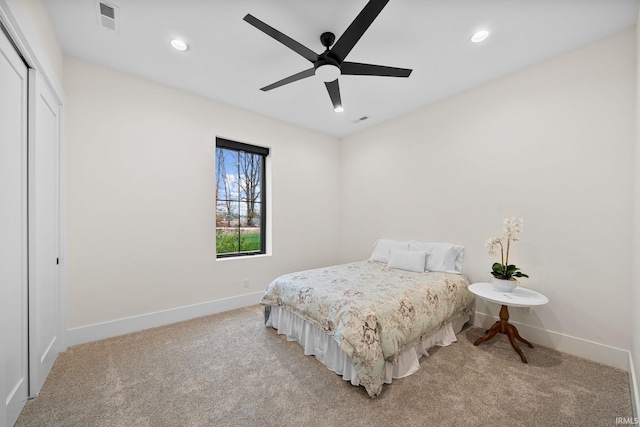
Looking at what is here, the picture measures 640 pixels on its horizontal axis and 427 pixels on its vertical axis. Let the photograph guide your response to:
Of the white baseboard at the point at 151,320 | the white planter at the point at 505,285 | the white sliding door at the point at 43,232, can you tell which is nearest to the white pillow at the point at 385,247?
the white planter at the point at 505,285

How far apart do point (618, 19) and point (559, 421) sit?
9.61 feet

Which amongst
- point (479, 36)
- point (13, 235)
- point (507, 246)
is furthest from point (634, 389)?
point (13, 235)

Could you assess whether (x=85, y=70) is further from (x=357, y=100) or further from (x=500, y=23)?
(x=500, y=23)

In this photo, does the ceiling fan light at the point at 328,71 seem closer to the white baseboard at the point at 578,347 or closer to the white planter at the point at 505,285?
the white planter at the point at 505,285

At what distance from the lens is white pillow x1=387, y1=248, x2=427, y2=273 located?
10.0ft

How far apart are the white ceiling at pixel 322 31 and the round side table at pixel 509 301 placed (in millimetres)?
2197

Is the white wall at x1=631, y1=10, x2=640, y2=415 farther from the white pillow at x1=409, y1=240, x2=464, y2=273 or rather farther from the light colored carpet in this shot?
the white pillow at x1=409, y1=240, x2=464, y2=273

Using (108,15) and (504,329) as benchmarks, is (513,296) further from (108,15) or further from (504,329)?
(108,15)

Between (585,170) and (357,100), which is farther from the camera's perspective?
(357,100)

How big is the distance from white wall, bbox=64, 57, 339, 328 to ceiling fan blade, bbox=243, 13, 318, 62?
1875 mm

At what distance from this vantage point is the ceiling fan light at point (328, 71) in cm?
197

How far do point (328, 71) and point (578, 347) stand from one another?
3.20 metres

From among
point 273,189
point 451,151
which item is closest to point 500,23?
point 451,151

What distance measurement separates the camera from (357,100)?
3268 millimetres
